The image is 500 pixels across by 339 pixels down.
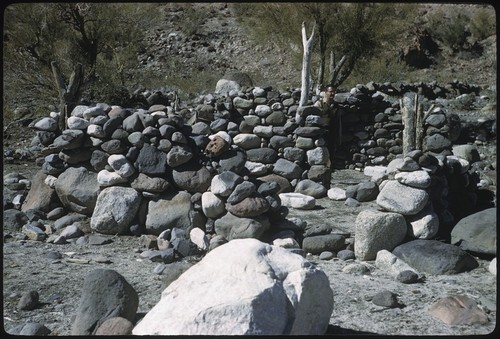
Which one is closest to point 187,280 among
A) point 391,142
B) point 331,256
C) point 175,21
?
point 331,256

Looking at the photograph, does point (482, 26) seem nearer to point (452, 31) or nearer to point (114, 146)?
point (452, 31)

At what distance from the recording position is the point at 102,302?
13.9 feet

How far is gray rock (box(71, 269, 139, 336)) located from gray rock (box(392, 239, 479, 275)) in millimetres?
3202

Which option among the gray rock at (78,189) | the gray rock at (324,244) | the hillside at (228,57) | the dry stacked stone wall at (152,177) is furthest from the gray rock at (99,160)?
the hillside at (228,57)

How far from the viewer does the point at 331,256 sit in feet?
21.8

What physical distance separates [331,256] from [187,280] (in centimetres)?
326

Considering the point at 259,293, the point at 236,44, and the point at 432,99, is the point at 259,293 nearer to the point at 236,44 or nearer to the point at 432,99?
the point at 432,99

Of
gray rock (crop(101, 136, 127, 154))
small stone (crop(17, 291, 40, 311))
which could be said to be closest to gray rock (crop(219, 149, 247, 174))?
gray rock (crop(101, 136, 127, 154))

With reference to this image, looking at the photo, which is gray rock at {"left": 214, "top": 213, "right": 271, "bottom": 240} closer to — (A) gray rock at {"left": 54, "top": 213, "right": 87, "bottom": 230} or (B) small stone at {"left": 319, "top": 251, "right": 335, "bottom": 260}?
(B) small stone at {"left": 319, "top": 251, "right": 335, "bottom": 260}

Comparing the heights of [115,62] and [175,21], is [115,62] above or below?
below

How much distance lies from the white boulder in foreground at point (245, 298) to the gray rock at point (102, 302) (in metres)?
0.73

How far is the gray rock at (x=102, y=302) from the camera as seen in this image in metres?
4.16

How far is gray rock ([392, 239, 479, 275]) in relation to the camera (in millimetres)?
6004

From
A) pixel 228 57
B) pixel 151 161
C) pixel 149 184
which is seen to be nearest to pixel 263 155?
pixel 151 161
